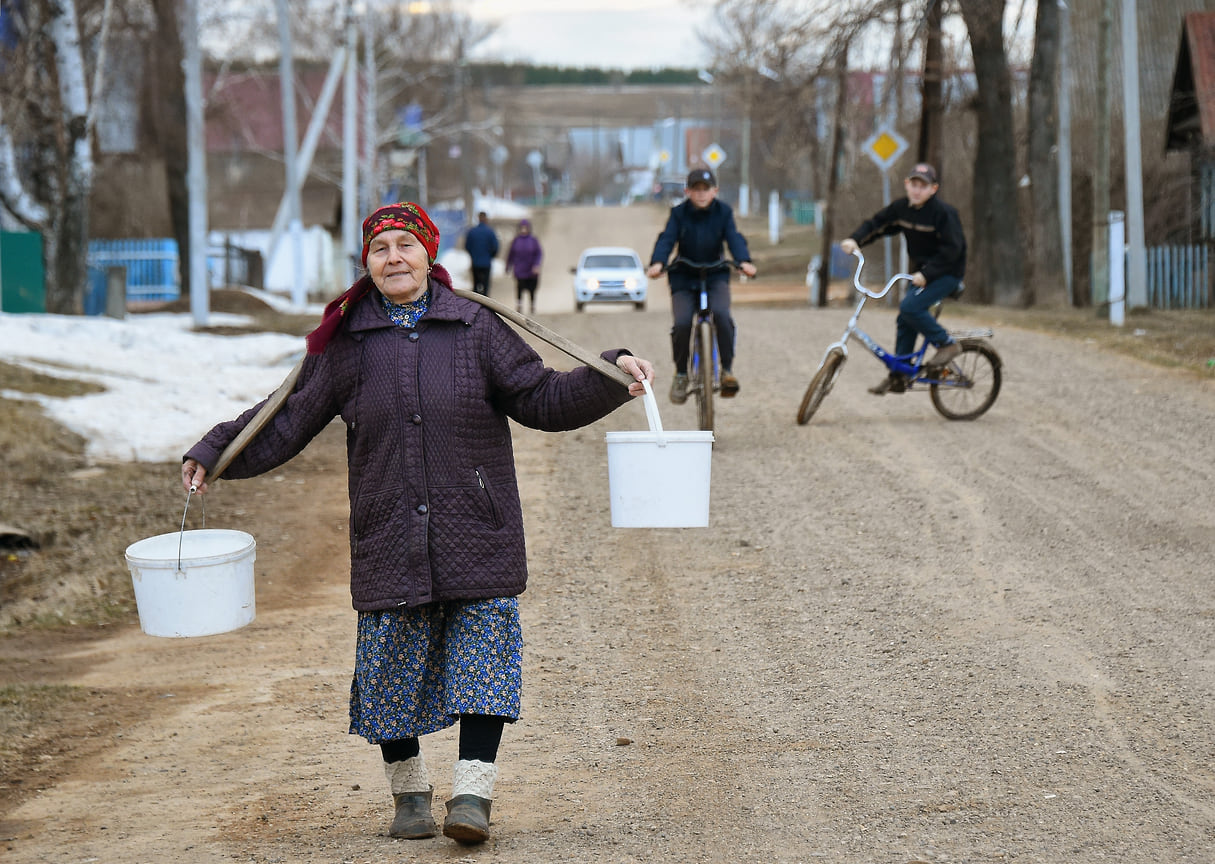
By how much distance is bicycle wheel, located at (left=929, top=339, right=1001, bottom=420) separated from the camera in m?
11.9

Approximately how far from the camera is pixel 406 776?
175 inches

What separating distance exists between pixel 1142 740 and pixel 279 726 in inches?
127

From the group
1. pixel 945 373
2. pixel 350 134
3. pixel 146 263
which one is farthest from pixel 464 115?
pixel 945 373

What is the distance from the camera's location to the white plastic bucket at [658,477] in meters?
4.85

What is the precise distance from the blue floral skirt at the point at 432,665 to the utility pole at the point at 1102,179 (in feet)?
62.8

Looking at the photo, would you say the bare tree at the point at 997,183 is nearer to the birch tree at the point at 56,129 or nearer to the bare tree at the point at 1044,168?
the bare tree at the point at 1044,168

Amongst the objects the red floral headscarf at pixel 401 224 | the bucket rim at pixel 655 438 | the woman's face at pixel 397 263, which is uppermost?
the red floral headscarf at pixel 401 224

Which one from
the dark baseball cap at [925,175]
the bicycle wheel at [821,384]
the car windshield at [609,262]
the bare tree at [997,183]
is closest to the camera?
the dark baseball cap at [925,175]

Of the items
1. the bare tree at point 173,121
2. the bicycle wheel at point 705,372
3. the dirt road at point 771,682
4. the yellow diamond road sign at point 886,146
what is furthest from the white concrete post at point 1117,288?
the bare tree at point 173,121

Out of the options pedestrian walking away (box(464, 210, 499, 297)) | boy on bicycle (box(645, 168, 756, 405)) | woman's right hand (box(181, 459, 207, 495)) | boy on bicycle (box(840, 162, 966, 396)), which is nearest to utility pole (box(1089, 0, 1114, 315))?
pedestrian walking away (box(464, 210, 499, 297))

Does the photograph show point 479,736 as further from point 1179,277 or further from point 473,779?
point 1179,277

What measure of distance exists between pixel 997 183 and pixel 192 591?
998 inches

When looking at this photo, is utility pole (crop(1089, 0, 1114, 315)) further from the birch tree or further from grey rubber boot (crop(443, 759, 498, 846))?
grey rubber boot (crop(443, 759, 498, 846))

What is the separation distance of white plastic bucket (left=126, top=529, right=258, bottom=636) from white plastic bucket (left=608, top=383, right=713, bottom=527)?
1.20 metres
